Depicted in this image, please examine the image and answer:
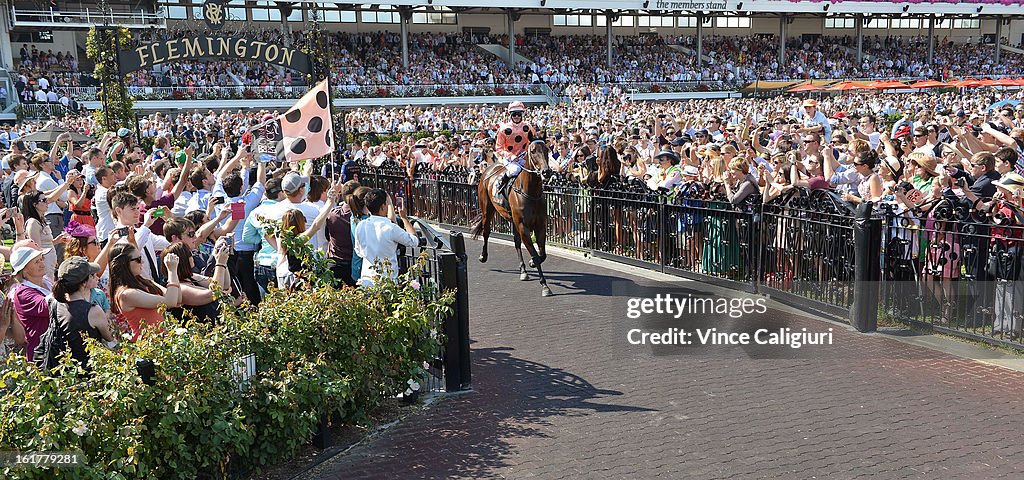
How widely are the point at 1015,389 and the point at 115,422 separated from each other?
6.38m

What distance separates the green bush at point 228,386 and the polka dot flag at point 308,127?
12.6ft

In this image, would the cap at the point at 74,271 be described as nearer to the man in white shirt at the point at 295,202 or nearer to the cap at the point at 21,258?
the cap at the point at 21,258

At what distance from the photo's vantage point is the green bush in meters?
4.37

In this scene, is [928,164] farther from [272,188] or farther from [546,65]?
[546,65]

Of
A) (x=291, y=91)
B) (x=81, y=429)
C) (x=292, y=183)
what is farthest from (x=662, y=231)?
(x=291, y=91)

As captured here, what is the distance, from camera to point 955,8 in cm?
6606

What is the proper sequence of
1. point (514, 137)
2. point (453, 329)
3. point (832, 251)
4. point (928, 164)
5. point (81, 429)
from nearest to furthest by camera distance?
1. point (81, 429)
2. point (453, 329)
3. point (832, 251)
4. point (928, 164)
5. point (514, 137)

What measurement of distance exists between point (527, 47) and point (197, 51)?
4209 centimetres

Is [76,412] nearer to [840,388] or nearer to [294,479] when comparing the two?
[294,479]

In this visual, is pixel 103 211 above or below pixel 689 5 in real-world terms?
below

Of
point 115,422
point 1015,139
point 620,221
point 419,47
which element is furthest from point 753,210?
point 419,47

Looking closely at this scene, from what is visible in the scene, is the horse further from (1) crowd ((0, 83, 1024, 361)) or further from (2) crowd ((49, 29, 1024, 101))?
(2) crowd ((49, 29, 1024, 101))

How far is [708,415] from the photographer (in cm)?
653
